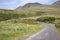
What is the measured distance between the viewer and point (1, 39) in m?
22.3

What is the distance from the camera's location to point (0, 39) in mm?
22297

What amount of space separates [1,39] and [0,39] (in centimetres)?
11
